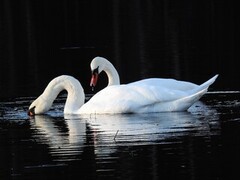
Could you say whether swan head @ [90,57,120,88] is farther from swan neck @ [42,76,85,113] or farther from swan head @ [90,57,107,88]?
swan neck @ [42,76,85,113]

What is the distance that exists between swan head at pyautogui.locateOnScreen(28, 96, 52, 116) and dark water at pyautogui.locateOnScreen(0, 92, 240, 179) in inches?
10.4

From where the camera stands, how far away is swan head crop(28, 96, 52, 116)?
19.5m

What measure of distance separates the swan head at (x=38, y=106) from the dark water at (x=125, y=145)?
0.26 metres

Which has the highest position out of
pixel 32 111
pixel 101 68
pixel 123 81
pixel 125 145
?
pixel 101 68

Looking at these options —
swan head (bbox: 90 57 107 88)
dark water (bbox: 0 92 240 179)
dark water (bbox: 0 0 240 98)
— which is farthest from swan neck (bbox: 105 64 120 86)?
dark water (bbox: 0 92 240 179)

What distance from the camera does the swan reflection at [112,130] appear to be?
14633 millimetres

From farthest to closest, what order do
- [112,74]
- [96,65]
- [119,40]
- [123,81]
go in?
[119,40] → [123,81] → [112,74] → [96,65]

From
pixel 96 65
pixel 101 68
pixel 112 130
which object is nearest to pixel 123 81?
pixel 101 68

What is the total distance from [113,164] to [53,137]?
298 cm

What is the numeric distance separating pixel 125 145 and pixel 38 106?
5365 millimetres

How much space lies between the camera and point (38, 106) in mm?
19562

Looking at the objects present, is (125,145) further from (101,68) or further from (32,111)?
(101,68)

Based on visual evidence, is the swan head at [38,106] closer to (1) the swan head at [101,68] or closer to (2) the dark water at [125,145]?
(2) the dark water at [125,145]

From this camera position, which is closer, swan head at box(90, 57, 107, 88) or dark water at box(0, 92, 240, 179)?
dark water at box(0, 92, 240, 179)
